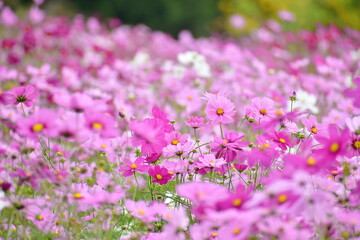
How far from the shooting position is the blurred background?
7066mm

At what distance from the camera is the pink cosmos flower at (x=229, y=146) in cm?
121

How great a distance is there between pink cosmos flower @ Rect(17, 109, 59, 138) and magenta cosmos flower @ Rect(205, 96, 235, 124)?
0.49m

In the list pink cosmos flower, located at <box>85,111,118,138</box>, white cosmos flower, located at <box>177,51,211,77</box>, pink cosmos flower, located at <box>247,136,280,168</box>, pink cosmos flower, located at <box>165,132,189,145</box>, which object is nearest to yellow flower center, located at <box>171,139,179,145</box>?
pink cosmos flower, located at <box>165,132,189,145</box>

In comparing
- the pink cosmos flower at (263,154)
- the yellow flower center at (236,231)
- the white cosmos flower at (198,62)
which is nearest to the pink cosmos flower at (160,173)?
the pink cosmos flower at (263,154)

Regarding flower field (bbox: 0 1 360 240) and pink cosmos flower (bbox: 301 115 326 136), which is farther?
pink cosmos flower (bbox: 301 115 326 136)

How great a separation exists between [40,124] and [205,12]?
709 centimetres

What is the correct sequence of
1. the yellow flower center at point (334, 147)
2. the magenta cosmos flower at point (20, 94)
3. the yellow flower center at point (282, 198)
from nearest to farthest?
the yellow flower center at point (282, 198) < the yellow flower center at point (334, 147) < the magenta cosmos flower at point (20, 94)

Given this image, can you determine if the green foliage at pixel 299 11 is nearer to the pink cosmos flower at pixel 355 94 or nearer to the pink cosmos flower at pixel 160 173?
the pink cosmos flower at pixel 355 94

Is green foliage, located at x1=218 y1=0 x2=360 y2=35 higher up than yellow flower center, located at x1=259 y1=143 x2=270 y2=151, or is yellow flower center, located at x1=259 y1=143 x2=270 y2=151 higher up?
yellow flower center, located at x1=259 y1=143 x2=270 y2=151

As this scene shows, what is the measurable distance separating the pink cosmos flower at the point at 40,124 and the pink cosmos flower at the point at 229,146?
1.55ft

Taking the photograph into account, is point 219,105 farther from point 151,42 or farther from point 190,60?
point 151,42

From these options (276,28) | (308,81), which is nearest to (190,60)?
(308,81)

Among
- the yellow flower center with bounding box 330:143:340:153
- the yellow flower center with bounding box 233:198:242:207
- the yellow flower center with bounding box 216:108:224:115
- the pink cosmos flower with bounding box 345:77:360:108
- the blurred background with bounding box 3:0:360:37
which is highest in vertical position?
the pink cosmos flower with bounding box 345:77:360:108

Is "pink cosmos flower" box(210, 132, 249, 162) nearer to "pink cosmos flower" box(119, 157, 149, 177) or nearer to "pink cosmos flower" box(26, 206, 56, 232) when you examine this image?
"pink cosmos flower" box(119, 157, 149, 177)
